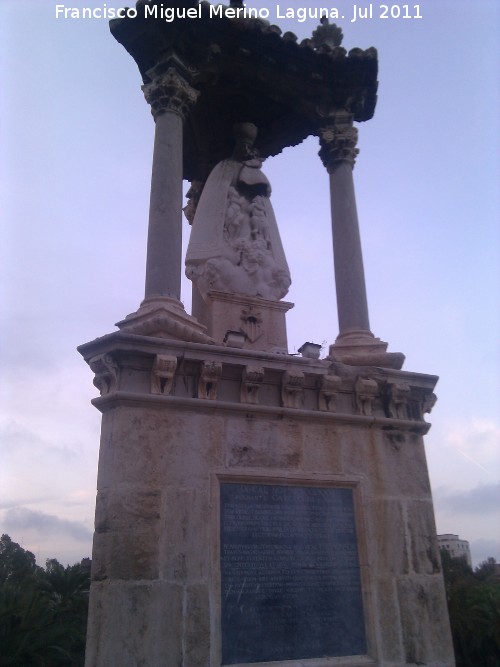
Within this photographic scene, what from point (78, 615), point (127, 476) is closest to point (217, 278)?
point (127, 476)

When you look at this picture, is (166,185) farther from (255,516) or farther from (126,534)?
(126,534)

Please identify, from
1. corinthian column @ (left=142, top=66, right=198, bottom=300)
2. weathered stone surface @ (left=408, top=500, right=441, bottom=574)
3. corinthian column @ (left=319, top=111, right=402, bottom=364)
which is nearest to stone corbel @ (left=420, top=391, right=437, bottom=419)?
corinthian column @ (left=319, top=111, right=402, bottom=364)

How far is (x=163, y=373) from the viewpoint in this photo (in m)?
6.06

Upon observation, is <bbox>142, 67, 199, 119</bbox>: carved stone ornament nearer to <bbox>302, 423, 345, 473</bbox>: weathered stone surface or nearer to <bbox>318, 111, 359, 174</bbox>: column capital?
<bbox>318, 111, 359, 174</bbox>: column capital

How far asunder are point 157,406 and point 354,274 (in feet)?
12.0

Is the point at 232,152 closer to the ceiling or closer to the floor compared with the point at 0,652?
closer to the ceiling

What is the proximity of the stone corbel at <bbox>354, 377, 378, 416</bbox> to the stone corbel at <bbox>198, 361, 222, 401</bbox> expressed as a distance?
5.83ft

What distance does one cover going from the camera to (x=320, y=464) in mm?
6570

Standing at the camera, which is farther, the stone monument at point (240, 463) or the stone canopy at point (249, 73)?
the stone canopy at point (249, 73)

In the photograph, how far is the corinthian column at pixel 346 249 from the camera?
762cm

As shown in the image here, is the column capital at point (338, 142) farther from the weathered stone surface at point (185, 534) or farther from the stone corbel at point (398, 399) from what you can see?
the weathered stone surface at point (185, 534)

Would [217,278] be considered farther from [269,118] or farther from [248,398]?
[269,118]

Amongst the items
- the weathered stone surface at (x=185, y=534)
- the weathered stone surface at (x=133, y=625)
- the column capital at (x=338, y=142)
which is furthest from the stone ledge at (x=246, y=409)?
the column capital at (x=338, y=142)

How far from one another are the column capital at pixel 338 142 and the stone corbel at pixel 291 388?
A: 3.95 m
